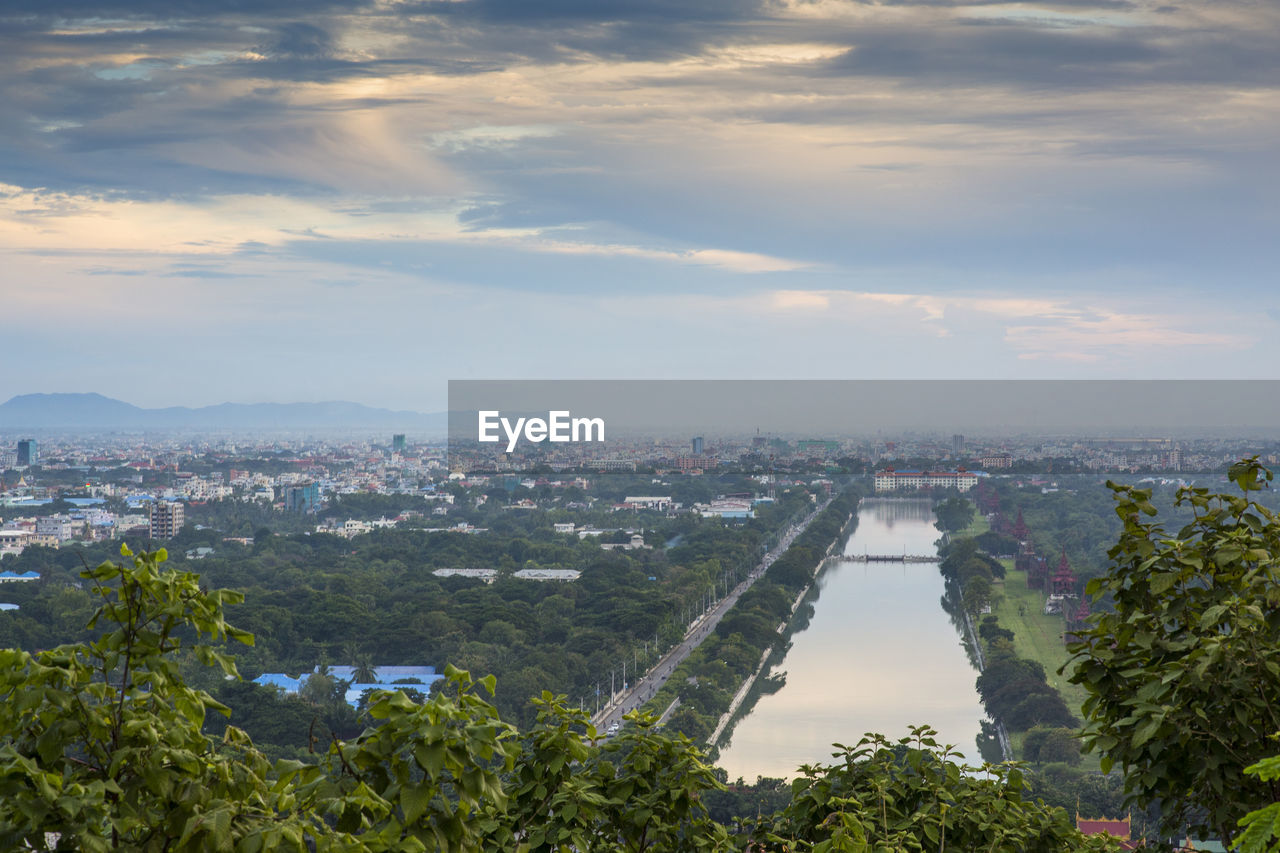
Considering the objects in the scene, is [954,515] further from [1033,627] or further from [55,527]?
[55,527]

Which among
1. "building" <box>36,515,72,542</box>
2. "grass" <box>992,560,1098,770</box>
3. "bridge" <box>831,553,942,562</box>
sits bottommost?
"building" <box>36,515,72,542</box>

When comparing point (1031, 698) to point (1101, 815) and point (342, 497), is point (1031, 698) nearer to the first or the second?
point (1101, 815)

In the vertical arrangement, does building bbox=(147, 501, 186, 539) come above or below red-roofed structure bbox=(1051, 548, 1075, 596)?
below

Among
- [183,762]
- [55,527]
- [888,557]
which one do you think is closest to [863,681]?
[888,557]

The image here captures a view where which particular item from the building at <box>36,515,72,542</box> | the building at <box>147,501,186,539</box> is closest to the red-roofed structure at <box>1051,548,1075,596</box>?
the building at <box>147,501,186,539</box>

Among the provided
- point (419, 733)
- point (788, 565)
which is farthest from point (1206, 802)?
point (788, 565)

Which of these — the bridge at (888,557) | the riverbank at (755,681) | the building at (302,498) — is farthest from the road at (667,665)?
the building at (302,498)

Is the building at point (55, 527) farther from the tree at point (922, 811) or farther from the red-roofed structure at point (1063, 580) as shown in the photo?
the tree at point (922, 811)

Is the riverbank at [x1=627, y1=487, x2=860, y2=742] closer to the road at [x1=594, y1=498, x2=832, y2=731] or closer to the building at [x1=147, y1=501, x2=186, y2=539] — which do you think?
the road at [x1=594, y1=498, x2=832, y2=731]
